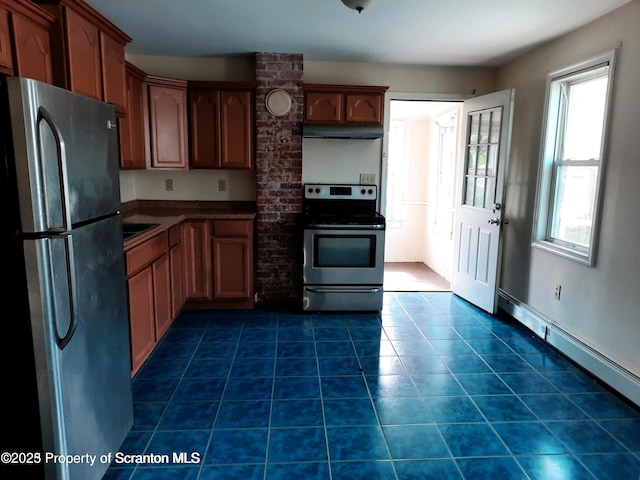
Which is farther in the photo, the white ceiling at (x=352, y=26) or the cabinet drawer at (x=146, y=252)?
the white ceiling at (x=352, y=26)

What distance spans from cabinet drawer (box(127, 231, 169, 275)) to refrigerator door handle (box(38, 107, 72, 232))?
1.00 meters

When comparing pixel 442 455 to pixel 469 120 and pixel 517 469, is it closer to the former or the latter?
Result: pixel 517 469

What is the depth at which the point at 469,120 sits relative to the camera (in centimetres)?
414

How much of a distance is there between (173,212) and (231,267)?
732mm

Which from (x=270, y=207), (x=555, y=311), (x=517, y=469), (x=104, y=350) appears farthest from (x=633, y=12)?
(x=104, y=350)

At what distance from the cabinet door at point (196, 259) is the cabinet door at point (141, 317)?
35.2 inches

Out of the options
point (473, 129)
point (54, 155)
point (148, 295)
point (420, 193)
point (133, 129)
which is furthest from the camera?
point (420, 193)

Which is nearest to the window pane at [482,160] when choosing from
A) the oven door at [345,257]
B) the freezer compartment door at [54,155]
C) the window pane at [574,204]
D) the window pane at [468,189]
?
the window pane at [468,189]

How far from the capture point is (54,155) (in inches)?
53.9

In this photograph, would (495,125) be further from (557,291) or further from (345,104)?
(557,291)

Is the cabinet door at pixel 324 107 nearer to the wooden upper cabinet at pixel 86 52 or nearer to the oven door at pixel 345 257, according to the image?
the oven door at pixel 345 257

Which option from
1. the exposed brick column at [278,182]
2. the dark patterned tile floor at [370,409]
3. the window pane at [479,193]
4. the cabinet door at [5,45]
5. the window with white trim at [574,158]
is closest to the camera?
the cabinet door at [5,45]

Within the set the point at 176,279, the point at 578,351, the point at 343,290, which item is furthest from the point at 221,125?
the point at 578,351

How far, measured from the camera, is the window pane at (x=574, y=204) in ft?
9.60
